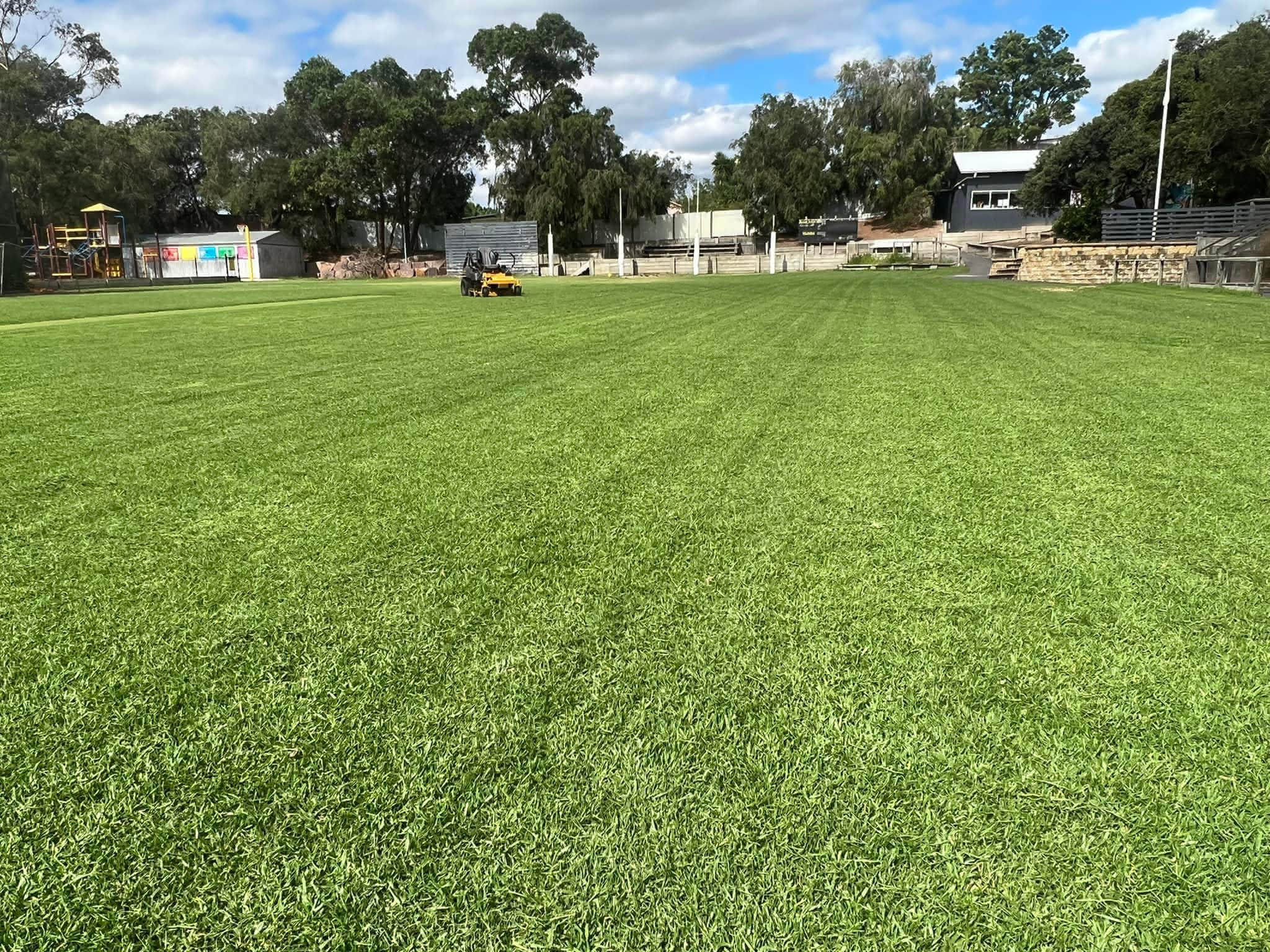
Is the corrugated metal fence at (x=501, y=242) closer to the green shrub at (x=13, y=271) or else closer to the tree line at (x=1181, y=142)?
the green shrub at (x=13, y=271)

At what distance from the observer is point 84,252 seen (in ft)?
138

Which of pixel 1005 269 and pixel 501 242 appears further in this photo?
pixel 501 242

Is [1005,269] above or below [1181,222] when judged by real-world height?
below

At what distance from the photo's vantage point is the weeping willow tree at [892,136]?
58.7 metres

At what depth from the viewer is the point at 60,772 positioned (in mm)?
1936

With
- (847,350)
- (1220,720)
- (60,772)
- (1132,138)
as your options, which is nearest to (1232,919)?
(1220,720)

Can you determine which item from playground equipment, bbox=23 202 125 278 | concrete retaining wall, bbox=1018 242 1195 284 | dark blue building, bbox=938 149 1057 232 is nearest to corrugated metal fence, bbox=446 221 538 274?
playground equipment, bbox=23 202 125 278

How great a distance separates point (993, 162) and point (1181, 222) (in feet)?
110

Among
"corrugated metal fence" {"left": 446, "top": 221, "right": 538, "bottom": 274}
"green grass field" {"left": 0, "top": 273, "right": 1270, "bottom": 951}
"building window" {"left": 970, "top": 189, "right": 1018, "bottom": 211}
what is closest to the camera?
"green grass field" {"left": 0, "top": 273, "right": 1270, "bottom": 951}

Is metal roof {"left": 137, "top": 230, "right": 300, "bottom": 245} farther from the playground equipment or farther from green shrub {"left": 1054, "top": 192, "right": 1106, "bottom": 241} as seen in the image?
green shrub {"left": 1054, "top": 192, "right": 1106, "bottom": 241}

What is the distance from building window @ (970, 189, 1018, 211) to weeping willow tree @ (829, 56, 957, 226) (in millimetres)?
3637

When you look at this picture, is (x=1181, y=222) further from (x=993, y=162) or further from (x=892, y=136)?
(x=892, y=136)

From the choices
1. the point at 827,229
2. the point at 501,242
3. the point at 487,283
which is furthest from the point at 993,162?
the point at 487,283

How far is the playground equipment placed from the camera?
40.8 meters
